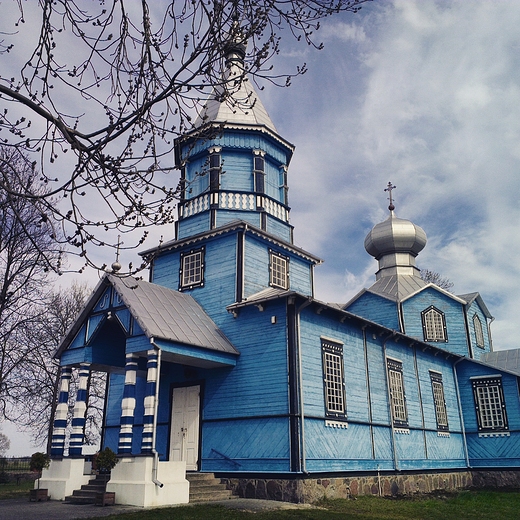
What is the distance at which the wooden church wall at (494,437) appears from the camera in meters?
19.8

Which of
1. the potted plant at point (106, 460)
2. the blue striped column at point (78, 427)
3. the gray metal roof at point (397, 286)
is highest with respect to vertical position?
the gray metal roof at point (397, 286)

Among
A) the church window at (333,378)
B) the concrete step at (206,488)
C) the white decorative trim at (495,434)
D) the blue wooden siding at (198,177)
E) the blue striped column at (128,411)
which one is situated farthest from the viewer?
the white decorative trim at (495,434)

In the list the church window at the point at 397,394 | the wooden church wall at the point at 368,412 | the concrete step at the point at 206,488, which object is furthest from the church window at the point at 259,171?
the concrete step at the point at 206,488

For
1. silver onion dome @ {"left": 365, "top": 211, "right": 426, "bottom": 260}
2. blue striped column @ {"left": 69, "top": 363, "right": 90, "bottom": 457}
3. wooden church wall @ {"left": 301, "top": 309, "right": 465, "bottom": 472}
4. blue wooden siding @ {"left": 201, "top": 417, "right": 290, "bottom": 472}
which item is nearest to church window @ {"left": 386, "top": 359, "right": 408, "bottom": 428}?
wooden church wall @ {"left": 301, "top": 309, "right": 465, "bottom": 472}

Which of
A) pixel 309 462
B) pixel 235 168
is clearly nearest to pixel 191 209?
pixel 235 168

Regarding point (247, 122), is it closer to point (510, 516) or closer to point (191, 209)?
point (191, 209)

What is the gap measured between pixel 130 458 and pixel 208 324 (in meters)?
4.38

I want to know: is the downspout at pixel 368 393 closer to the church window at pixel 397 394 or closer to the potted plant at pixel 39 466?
the church window at pixel 397 394

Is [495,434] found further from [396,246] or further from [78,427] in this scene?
[78,427]

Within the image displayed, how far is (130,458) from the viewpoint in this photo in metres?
11.5

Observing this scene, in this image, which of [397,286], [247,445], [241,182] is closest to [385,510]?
[247,445]

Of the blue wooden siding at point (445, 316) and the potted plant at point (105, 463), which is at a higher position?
the blue wooden siding at point (445, 316)

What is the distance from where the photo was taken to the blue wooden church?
492 inches

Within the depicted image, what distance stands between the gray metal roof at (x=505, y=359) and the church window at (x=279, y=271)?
10.1 m
